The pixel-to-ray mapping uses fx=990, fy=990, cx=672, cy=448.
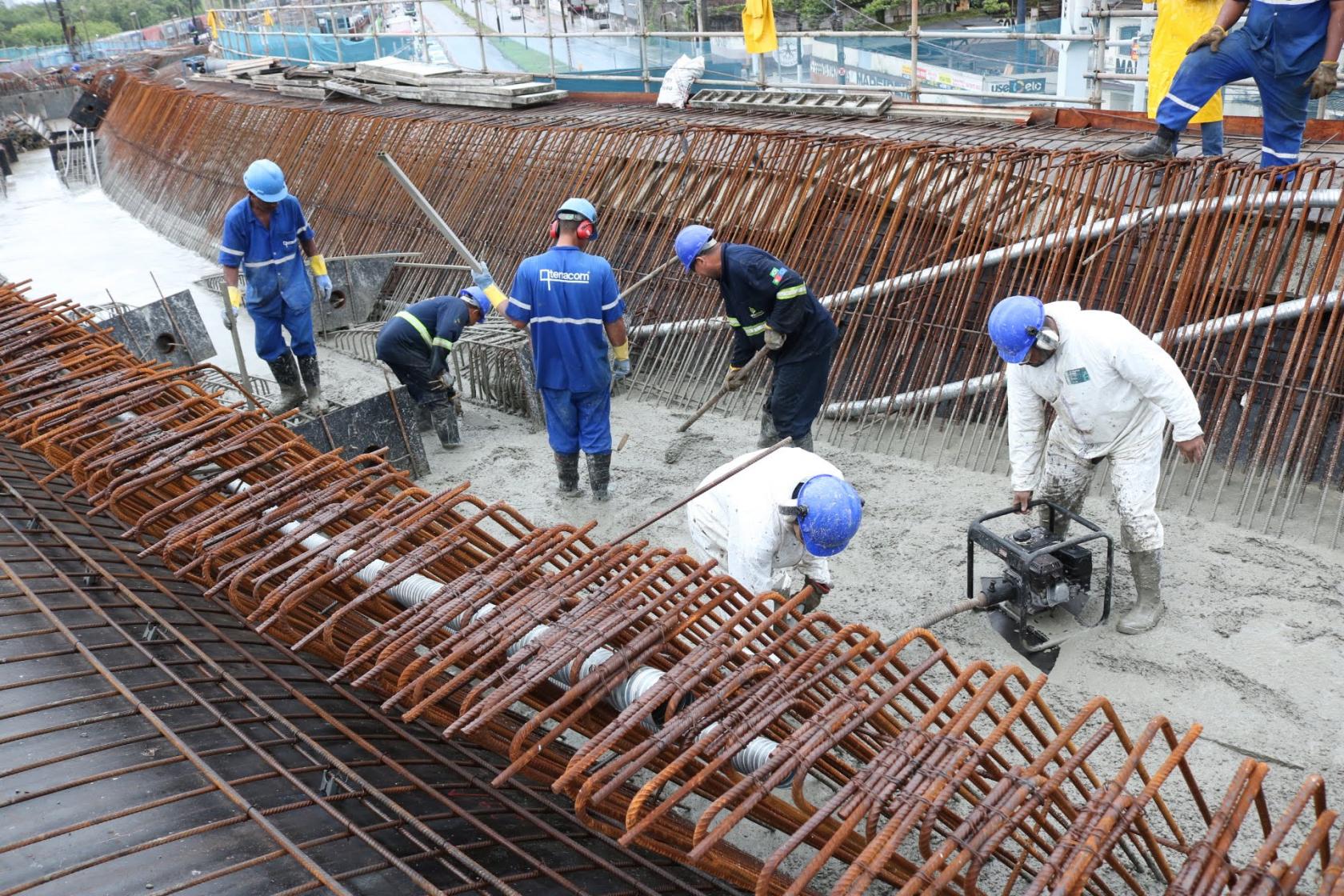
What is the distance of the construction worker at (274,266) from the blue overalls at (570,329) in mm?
2221

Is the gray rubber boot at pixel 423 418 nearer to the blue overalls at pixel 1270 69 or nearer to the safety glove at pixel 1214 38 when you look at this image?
the blue overalls at pixel 1270 69

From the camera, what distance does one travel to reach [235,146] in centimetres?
1373

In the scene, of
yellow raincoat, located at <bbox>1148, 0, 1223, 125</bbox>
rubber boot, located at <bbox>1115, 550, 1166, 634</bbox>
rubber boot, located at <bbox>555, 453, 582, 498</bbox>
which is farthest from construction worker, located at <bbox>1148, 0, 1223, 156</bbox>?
rubber boot, located at <bbox>555, 453, 582, 498</bbox>

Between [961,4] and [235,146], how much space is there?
20356 mm

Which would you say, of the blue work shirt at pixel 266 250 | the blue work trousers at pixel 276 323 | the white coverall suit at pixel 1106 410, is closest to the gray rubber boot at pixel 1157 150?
the white coverall suit at pixel 1106 410

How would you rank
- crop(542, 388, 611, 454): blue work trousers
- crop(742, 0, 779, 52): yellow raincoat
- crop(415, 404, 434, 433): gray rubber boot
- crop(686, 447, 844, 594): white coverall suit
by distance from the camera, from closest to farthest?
crop(686, 447, 844, 594): white coverall suit, crop(542, 388, 611, 454): blue work trousers, crop(415, 404, 434, 433): gray rubber boot, crop(742, 0, 779, 52): yellow raincoat

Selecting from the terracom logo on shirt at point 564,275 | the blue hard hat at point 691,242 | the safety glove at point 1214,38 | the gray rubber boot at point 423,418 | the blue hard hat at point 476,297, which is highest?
the safety glove at point 1214,38

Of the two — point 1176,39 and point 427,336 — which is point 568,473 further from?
point 1176,39

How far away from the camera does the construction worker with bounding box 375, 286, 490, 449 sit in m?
6.63

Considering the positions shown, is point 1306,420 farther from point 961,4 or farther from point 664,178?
point 961,4

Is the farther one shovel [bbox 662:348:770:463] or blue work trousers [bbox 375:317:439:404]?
blue work trousers [bbox 375:317:439:404]

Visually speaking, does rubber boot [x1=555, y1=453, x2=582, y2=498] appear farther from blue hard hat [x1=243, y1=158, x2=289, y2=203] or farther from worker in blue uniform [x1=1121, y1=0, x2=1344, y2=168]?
worker in blue uniform [x1=1121, y1=0, x2=1344, y2=168]

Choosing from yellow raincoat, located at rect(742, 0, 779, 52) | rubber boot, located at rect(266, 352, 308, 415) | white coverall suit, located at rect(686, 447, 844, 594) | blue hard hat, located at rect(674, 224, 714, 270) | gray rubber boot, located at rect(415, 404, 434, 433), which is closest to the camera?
white coverall suit, located at rect(686, 447, 844, 594)

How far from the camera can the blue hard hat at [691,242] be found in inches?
219
